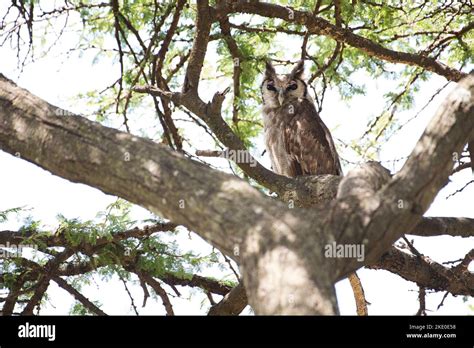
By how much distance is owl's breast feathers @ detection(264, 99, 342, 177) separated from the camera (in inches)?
312

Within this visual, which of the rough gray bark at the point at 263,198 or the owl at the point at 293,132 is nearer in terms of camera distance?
the rough gray bark at the point at 263,198

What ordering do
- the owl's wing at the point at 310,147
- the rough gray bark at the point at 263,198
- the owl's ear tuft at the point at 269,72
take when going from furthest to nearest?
the owl's ear tuft at the point at 269,72
the owl's wing at the point at 310,147
the rough gray bark at the point at 263,198

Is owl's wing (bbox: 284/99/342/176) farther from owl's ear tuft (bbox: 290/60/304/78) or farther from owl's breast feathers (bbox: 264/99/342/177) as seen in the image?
owl's ear tuft (bbox: 290/60/304/78)

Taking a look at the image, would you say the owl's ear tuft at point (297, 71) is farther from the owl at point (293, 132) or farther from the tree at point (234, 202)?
the tree at point (234, 202)

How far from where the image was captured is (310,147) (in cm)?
793

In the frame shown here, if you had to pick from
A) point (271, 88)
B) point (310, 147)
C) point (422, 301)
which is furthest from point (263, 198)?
point (271, 88)

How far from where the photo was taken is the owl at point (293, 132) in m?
7.93

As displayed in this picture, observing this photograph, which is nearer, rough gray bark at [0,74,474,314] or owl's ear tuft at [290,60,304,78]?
rough gray bark at [0,74,474,314]

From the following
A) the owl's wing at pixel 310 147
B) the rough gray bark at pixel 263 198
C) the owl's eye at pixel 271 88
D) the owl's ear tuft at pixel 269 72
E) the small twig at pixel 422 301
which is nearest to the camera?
the rough gray bark at pixel 263 198

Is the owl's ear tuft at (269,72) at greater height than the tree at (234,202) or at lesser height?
greater

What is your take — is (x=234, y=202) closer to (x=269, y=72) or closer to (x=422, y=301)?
(x=422, y=301)

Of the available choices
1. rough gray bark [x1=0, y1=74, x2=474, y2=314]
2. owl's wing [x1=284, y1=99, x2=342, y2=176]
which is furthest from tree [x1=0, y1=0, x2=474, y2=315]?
owl's wing [x1=284, y1=99, x2=342, y2=176]

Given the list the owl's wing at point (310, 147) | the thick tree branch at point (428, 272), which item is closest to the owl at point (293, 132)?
the owl's wing at point (310, 147)
